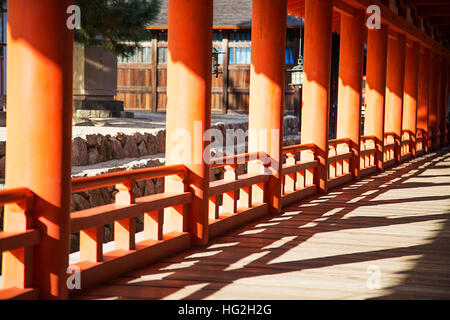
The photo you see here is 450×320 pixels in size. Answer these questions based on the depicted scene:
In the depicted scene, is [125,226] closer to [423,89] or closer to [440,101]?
[423,89]

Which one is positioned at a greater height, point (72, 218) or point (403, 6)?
point (403, 6)

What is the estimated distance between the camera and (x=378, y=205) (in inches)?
339

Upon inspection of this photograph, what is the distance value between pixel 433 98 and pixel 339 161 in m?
10.5

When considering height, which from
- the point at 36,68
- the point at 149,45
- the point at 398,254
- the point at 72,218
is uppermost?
the point at 149,45

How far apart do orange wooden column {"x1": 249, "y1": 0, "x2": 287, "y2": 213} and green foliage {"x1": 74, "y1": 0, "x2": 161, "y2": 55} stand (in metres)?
5.28

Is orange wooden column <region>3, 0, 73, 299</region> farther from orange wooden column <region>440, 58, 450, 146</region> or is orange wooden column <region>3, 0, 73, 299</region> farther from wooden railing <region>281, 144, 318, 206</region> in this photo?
orange wooden column <region>440, 58, 450, 146</region>

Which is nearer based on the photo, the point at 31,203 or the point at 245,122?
the point at 31,203

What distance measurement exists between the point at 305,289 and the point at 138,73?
59.9ft

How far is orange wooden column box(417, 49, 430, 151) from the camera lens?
18.5 meters

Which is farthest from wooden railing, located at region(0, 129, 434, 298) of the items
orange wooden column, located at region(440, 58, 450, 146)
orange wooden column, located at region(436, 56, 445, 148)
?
orange wooden column, located at region(440, 58, 450, 146)

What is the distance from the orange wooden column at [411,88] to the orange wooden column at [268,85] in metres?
9.86

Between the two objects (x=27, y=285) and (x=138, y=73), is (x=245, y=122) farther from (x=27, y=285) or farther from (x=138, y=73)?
(x=27, y=285)

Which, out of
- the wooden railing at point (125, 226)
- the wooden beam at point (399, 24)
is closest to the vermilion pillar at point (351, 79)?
the wooden beam at point (399, 24)
